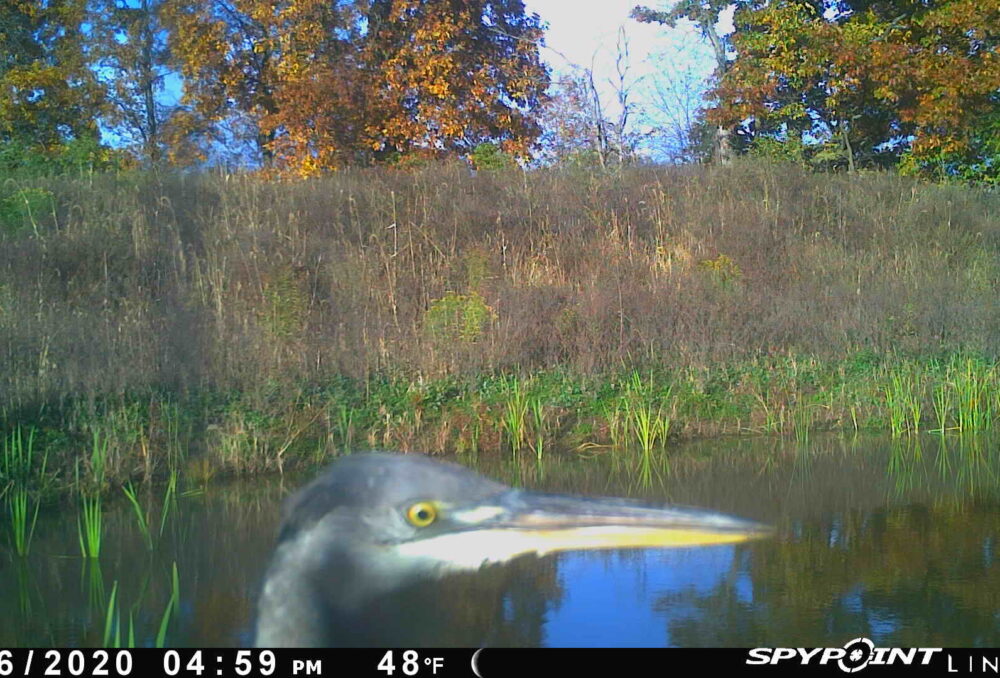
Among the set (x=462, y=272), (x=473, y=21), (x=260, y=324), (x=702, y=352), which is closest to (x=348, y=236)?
(x=462, y=272)

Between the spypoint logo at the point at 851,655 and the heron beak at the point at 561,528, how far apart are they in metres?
1.70

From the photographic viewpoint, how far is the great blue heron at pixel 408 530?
8.85 feet

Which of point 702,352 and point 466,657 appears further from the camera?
point 702,352

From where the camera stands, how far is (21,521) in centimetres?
580

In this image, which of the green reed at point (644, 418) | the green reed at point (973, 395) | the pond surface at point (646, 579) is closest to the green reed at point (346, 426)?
the pond surface at point (646, 579)

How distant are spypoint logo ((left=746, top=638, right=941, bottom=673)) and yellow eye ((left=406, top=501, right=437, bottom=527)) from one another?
2084 millimetres

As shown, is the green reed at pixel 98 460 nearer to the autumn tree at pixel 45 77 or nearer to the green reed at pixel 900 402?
the green reed at pixel 900 402

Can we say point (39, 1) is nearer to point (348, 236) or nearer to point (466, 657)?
point (348, 236)

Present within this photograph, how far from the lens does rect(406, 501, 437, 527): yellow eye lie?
276 cm

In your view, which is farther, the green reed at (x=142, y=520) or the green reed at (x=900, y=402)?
the green reed at (x=900, y=402)

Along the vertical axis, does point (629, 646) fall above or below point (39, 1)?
below

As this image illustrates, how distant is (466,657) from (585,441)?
541 cm

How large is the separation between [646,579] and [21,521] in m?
3.70

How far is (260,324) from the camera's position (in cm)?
1027
